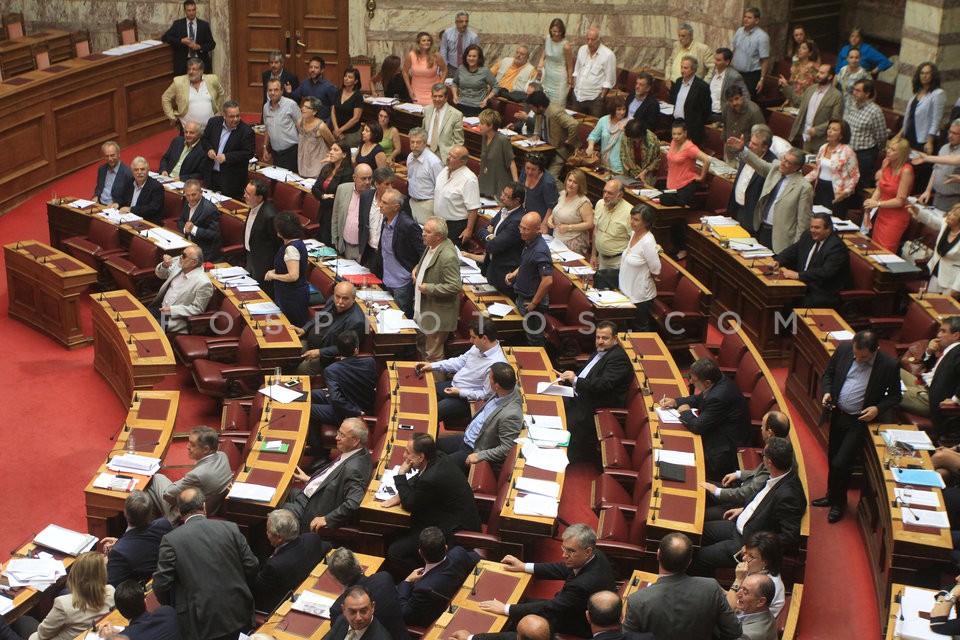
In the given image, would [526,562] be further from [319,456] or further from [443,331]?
[443,331]

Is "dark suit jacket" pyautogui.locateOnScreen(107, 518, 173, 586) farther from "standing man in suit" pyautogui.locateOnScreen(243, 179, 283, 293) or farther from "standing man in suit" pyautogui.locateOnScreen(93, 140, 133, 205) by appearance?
"standing man in suit" pyautogui.locateOnScreen(93, 140, 133, 205)

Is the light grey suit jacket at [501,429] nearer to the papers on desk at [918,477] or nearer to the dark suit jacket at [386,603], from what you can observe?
the dark suit jacket at [386,603]

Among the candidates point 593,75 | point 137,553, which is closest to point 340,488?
point 137,553

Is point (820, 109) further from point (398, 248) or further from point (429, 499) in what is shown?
point (429, 499)

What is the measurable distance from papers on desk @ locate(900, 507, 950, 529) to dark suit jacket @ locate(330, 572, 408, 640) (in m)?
3.19

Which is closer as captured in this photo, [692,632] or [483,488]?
[692,632]

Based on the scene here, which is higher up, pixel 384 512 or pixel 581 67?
pixel 581 67

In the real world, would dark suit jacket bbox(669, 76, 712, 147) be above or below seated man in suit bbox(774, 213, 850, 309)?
above

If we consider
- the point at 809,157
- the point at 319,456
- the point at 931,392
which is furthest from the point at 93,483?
the point at 809,157

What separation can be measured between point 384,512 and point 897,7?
12.9 meters

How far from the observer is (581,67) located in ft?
48.1

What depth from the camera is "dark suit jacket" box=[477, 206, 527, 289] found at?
10367 millimetres

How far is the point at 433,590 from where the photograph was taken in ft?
22.4

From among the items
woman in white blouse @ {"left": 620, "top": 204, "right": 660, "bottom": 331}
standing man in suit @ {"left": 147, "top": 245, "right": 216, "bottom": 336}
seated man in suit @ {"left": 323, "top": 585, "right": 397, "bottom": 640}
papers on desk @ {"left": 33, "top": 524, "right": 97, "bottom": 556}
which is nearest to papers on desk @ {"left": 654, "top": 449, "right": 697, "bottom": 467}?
woman in white blouse @ {"left": 620, "top": 204, "right": 660, "bottom": 331}
